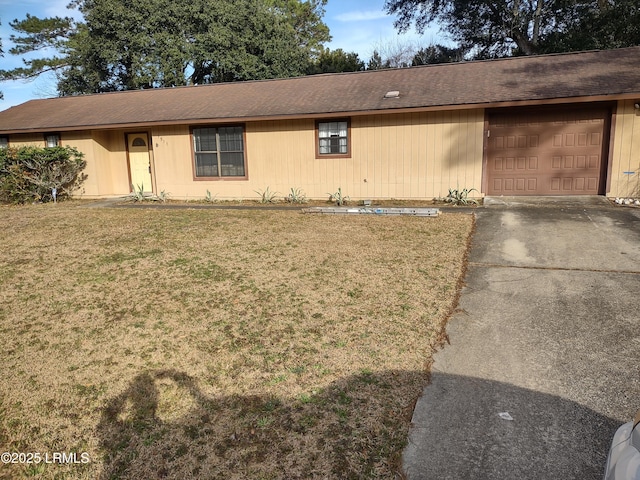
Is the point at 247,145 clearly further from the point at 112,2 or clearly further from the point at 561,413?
the point at 112,2

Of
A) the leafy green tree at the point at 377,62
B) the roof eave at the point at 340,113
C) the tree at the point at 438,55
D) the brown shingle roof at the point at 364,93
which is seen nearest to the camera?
the roof eave at the point at 340,113

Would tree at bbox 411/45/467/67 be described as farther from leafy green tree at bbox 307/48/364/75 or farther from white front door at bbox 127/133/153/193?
white front door at bbox 127/133/153/193

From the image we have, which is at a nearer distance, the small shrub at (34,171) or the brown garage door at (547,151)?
the brown garage door at (547,151)

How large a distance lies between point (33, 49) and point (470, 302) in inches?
1350

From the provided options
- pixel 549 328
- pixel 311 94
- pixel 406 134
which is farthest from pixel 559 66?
Result: pixel 549 328

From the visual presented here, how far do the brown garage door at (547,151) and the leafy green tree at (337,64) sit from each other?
1902 cm

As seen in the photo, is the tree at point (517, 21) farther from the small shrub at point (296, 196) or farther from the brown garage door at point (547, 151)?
the small shrub at point (296, 196)

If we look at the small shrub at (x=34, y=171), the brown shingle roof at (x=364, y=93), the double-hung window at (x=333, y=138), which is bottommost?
the small shrub at (x=34, y=171)

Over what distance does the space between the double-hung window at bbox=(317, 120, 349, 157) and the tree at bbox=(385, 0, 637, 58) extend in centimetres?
1417

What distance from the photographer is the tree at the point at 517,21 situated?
779 inches

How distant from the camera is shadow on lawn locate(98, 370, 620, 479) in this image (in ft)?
7.93

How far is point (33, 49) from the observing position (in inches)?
1158

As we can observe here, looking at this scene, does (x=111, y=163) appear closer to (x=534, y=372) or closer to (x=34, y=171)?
(x=34, y=171)

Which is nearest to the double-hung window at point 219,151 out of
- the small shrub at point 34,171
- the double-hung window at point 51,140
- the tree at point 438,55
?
the small shrub at point 34,171
